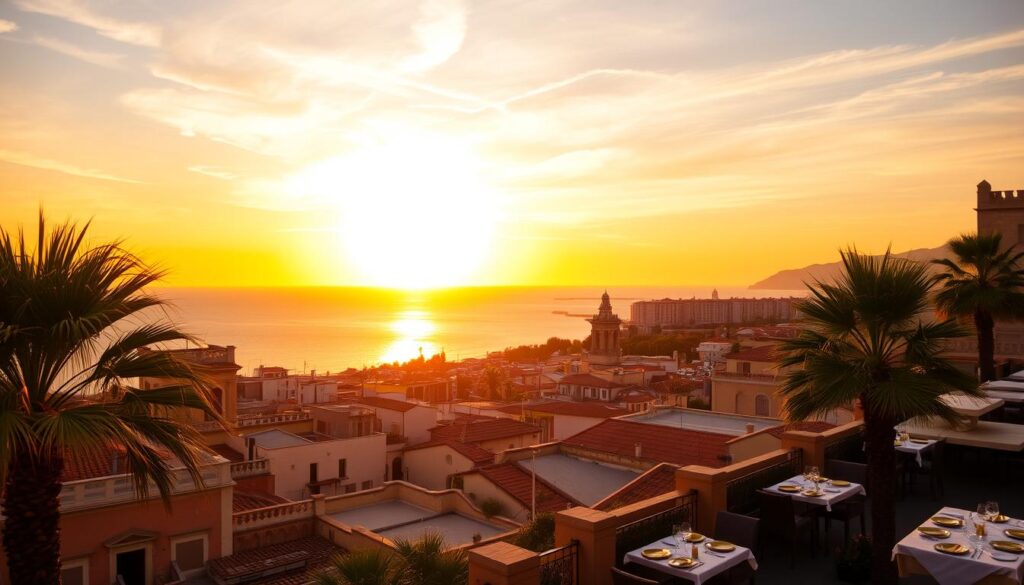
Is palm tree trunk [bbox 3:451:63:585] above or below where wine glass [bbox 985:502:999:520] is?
above

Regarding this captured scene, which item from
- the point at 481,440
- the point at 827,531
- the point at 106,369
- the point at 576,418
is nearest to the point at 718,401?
the point at 576,418

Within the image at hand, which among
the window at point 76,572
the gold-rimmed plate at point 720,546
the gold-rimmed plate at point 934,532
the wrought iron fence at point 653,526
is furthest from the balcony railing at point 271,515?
the gold-rimmed plate at point 934,532

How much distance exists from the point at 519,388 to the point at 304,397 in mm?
32682

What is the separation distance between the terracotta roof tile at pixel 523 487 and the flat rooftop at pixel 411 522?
113cm

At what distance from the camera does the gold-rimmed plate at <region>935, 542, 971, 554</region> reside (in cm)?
677

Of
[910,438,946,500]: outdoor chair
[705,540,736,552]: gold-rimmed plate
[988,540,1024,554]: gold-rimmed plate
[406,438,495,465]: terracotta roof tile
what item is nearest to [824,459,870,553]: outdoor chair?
[910,438,946,500]: outdoor chair

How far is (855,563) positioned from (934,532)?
107 centimetres

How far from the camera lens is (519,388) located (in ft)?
272

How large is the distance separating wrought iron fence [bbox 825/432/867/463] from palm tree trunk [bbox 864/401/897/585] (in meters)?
3.23

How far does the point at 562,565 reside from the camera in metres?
6.88

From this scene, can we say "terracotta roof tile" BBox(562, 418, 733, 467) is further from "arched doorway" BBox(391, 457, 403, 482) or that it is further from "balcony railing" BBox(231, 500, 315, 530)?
"arched doorway" BBox(391, 457, 403, 482)

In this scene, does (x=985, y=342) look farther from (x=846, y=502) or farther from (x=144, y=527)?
(x=144, y=527)

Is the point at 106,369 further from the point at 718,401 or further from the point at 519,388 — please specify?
the point at 519,388

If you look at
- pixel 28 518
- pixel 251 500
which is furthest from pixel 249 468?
pixel 28 518
